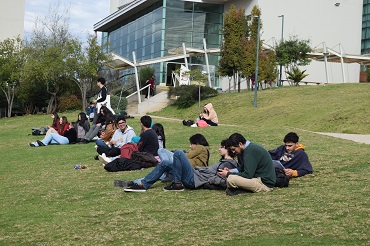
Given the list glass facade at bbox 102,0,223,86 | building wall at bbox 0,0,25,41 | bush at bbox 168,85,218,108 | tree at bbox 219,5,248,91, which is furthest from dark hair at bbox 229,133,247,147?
building wall at bbox 0,0,25,41

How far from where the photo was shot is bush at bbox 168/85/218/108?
41.2 m

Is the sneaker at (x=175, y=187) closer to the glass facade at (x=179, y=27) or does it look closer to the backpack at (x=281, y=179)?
the backpack at (x=281, y=179)

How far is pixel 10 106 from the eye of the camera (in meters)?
46.3

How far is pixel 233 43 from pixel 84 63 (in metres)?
11.0

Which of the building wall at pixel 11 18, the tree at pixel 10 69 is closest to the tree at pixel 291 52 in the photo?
the tree at pixel 10 69

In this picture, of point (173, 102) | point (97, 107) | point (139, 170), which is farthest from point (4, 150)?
point (173, 102)

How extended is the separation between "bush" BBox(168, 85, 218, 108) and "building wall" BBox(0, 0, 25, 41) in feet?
115

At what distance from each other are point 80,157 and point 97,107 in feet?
14.1

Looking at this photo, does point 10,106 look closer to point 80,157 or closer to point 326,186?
point 80,157

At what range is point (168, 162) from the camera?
10516 mm

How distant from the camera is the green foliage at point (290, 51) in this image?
145ft

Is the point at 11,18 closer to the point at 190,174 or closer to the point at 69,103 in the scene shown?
the point at 69,103

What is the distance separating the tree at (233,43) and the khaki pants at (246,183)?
33429 millimetres

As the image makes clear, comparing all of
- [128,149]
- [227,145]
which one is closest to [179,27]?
[128,149]
